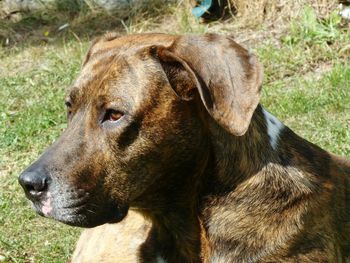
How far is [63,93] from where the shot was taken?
8.44 metres

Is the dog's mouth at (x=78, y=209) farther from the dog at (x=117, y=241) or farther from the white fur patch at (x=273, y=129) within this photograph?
the white fur patch at (x=273, y=129)

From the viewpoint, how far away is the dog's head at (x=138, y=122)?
377 cm

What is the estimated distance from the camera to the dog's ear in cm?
374

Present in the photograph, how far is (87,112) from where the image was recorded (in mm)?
3961

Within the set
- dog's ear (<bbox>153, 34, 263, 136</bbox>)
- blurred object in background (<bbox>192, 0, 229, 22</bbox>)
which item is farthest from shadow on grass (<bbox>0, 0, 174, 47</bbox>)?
dog's ear (<bbox>153, 34, 263, 136</bbox>)

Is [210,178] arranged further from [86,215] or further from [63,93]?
[63,93]

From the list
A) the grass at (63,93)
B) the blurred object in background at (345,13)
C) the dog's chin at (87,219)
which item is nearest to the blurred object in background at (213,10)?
the grass at (63,93)

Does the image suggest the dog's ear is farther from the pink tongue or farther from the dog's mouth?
the pink tongue

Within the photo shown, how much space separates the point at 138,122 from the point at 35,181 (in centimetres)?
57

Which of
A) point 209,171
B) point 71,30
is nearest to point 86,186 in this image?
point 209,171

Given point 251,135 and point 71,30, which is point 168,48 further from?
point 71,30

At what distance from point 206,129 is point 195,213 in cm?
47

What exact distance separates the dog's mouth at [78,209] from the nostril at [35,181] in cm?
4

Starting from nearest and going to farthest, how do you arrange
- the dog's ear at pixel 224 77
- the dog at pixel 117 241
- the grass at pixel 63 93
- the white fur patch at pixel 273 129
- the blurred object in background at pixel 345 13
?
the dog's ear at pixel 224 77
the white fur patch at pixel 273 129
the dog at pixel 117 241
the grass at pixel 63 93
the blurred object in background at pixel 345 13
